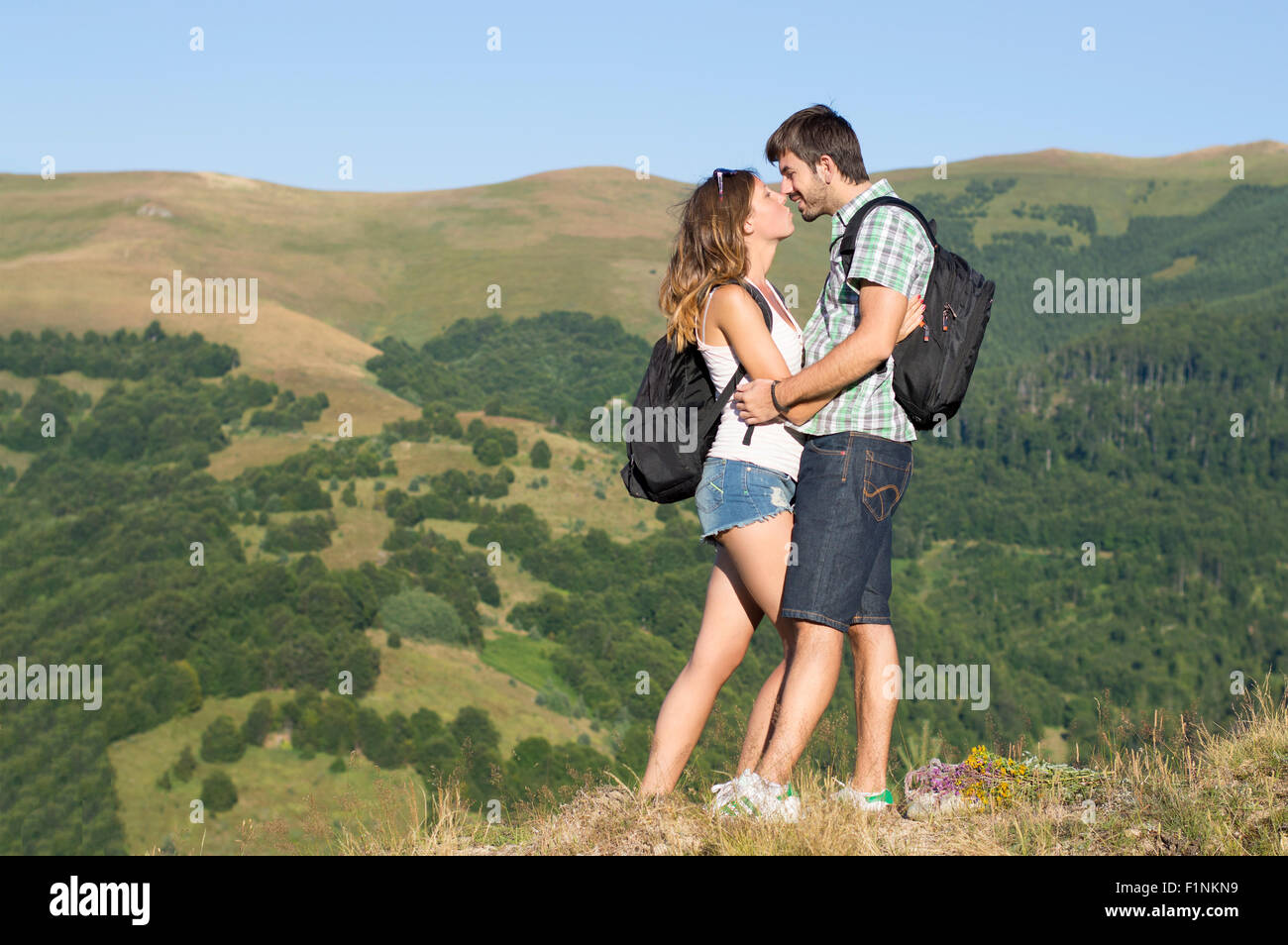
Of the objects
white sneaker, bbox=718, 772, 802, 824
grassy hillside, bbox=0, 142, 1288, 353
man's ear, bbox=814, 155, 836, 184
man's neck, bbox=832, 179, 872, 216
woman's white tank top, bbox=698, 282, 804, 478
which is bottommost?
white sneaker, bbox=718, 772, 802, 824

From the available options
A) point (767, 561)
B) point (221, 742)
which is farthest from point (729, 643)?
point (221, 742)

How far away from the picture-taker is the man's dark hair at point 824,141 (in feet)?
11.2

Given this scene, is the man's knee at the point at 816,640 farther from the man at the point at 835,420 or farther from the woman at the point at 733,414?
the woman at the point at 733,414

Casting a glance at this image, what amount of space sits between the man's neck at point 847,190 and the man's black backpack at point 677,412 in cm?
39

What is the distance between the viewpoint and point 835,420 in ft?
11.1

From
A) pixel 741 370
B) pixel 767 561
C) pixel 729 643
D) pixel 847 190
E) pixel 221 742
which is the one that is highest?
pixel 847 190

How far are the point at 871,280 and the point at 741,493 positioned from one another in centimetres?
72

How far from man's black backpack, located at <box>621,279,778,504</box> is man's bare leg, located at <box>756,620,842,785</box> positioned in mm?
571

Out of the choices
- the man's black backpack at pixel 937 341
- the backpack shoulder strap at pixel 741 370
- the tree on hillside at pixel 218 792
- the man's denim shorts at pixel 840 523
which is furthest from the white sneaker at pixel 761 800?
the tree on hillside at pixel 218 792

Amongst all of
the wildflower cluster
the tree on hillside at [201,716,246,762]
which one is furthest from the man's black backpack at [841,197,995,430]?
the tree on hillside at [201,716,246,762]

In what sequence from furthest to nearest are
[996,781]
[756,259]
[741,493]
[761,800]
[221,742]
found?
[221,742], [996,781], [756,259], [741,493], [761,800]

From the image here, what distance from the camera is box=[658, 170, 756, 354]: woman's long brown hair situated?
11.5ft

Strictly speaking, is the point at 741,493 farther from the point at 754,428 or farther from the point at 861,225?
the point at 861,225

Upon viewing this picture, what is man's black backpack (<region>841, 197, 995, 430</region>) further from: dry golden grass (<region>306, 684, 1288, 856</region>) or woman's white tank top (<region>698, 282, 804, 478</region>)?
dry golden grass (<region>306, 684, 1288, 856</region>)
